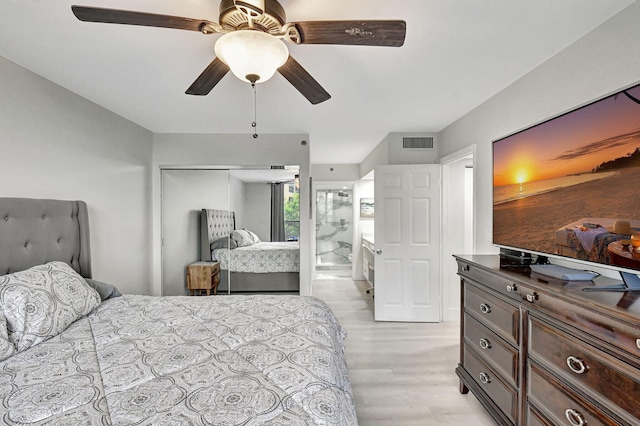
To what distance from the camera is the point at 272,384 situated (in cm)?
111

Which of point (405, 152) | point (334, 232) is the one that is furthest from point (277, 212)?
point (334, 232)

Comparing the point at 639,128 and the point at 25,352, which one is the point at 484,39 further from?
the point at 25,352

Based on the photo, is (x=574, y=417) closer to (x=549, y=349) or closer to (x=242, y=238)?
(x=549, y=349)

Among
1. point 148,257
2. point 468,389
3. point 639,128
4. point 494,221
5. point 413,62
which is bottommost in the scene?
point 468,389

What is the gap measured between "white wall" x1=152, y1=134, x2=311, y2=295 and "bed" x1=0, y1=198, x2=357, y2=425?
5.54 feet

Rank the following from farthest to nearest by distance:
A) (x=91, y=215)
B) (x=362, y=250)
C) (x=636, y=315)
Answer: (x=362, y=250) < (x=91, y=215) < (x=636, y=315)

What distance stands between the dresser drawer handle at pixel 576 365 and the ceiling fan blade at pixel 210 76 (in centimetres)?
222

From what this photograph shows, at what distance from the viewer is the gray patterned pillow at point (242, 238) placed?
12.9 ft

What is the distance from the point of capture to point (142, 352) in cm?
137

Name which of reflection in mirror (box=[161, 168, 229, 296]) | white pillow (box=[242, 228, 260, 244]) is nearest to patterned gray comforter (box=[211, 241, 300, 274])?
white pillow (box=[242, 228, 260, 244])

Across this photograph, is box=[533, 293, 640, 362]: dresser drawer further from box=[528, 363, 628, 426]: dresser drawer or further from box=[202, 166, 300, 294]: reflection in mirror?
box=[202, 166, 300, 294]: reflection in mirror

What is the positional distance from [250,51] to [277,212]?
9.16 ft

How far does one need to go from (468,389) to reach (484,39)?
2.52 meters

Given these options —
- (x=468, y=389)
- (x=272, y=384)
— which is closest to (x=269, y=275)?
(x=468, y=389)
